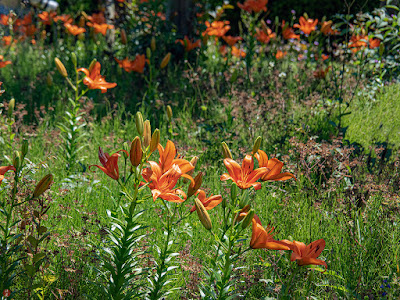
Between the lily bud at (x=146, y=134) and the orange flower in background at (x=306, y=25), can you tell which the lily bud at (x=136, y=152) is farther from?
the orange flower in background at (x=306, y=25)

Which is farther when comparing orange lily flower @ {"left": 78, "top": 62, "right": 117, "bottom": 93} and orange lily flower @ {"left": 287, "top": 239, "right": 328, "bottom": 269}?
orange lily flower @ {"left": 78, "top": 62, "right": 117, "bottom": 93}

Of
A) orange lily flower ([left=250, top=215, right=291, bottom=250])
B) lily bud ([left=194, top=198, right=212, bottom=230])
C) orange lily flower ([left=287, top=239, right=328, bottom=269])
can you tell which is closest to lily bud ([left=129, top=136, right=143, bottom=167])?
lily bud ([left=194, top=198, right=212, bottom=230])

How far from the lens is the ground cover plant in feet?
4.98

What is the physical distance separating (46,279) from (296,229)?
4.55 feet

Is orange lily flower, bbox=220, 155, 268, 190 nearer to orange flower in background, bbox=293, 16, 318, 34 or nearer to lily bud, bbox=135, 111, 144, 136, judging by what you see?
lily bud, bbox=135, 111, 144, 136

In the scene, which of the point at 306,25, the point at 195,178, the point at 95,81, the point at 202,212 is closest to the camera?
the point at 202,212

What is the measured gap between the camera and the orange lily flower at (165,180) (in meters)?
1.35

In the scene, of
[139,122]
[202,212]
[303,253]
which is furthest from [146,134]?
[303,253]

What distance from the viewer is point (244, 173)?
152cm

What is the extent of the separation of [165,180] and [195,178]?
4.5 inches

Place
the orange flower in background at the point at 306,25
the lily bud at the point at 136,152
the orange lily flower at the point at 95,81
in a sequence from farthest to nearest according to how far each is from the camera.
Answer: the orange flower in background at the point at 306,25, the orange lily flower at the point at 95,81, the lily bud at the point at 136,152

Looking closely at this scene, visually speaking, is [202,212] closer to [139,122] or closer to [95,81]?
[139,122]

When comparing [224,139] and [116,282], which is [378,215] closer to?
[224,139]

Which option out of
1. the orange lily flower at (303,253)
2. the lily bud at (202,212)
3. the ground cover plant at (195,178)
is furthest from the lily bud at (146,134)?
the orange lily flower at (303,253)
